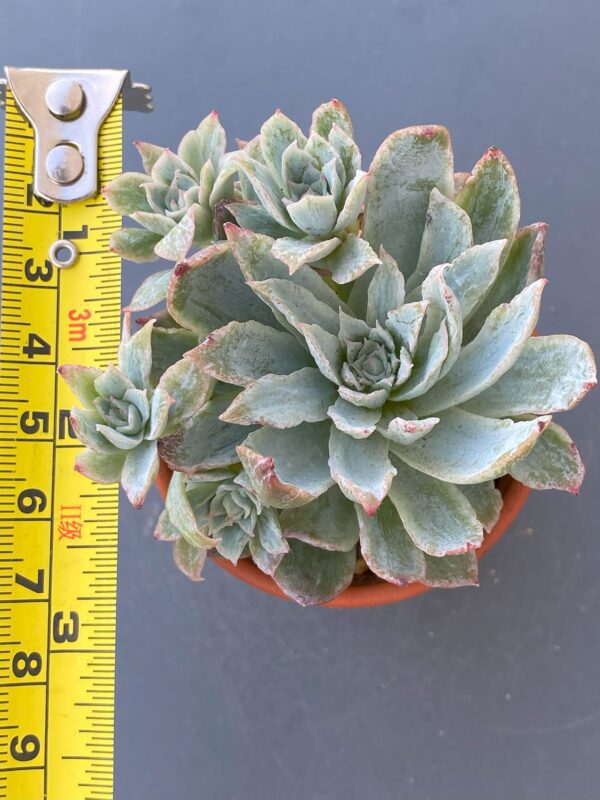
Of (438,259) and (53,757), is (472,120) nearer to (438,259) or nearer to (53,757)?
(438,259)

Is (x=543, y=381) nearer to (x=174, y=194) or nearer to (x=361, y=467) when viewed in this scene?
(x=361, y=467)

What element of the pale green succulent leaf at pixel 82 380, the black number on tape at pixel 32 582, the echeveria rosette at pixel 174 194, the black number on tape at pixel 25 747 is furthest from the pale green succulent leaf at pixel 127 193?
the black number on tape at pixel 25 747

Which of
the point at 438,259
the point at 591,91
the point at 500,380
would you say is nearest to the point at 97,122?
the point at 438,259

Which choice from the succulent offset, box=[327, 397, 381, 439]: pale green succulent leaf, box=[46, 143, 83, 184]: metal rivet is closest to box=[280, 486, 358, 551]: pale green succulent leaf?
the succulent offset

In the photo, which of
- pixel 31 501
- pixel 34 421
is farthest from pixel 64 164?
pixel 31 501

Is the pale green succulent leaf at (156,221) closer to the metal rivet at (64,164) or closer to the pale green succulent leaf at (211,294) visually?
the pale green succulent leaf at (211,294)

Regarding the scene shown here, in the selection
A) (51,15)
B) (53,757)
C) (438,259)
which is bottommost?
(53,757)
